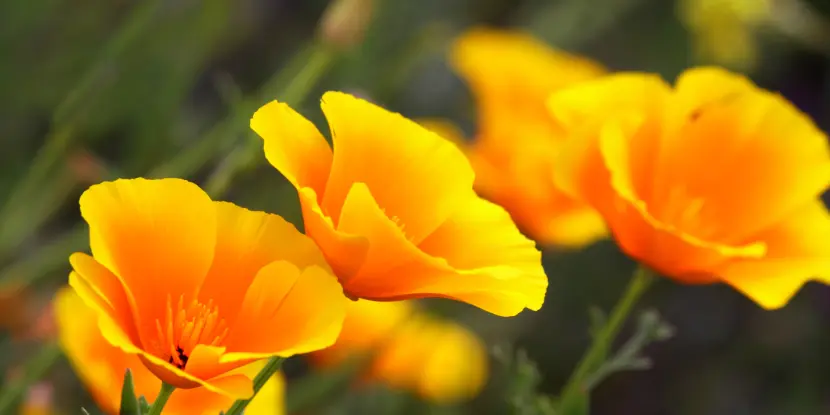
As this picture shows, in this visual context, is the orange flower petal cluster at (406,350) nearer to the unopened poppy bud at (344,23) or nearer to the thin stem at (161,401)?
the unopened poppy bud at (344,23)

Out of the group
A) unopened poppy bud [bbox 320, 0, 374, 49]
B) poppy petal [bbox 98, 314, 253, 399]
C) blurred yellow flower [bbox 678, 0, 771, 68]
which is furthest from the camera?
blurred yellow flower [bbox 678, 0, 771, 68]

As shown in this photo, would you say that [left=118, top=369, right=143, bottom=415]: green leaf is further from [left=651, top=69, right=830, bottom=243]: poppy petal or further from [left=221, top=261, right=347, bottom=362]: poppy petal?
[left=651, top=69, right=830, bottom=243]: poppy petal

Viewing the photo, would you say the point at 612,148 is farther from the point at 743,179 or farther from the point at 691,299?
the point at 691,299

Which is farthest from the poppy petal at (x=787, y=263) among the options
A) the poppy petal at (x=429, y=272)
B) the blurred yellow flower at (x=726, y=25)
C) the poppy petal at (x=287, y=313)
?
the blurred yellow flower at (x=726, y=25)

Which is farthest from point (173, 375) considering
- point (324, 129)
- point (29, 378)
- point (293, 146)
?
point (324, 129)

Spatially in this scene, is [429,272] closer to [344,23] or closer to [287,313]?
[287,313]

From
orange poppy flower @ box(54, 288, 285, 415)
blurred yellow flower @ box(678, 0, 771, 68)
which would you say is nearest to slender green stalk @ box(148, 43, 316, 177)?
orange poppy flower @ box(54, 288, 285, 415)
